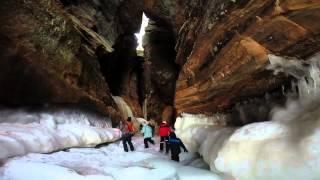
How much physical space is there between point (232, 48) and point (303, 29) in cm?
185

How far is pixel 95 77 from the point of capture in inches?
794

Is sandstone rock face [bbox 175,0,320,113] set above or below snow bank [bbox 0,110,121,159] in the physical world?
above

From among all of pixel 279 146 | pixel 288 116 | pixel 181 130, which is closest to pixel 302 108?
pixel 288 116

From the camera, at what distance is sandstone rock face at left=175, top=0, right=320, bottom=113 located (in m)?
6.93

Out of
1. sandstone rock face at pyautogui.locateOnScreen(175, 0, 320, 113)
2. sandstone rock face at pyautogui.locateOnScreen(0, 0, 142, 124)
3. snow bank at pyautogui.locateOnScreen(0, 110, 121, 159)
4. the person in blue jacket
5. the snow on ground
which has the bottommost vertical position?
the snow on ground

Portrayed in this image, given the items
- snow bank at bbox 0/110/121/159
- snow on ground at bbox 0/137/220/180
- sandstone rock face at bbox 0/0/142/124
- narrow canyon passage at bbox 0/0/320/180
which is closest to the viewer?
narrow canyon passage at bbox 0/0/320/180

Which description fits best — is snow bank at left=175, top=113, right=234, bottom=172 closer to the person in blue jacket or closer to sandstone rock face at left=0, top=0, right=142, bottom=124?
the person in blue jacket

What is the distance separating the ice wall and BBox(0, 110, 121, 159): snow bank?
18.9 ft

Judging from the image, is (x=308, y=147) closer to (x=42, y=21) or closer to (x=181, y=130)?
(x=181, y=130)

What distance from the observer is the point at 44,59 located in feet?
50.3

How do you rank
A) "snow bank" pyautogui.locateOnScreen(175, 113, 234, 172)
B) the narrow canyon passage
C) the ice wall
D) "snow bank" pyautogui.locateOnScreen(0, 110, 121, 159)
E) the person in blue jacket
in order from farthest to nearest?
1. the person in blue jacket
2. "snow bank" pyautogui.locateOnScreen(0, 110, 121, 159)
3. "snow bank" pyautogui.locateOnScreen(175, 113, 234, 172)
4. the narrow canyon passage
5. the ice wall

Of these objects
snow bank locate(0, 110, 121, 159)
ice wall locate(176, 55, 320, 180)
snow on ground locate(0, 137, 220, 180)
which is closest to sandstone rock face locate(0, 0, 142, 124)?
snow bank locate(0, 110, 121, 159)

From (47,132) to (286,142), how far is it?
888 cm

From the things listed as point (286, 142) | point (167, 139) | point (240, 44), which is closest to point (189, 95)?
point (167, 139)
